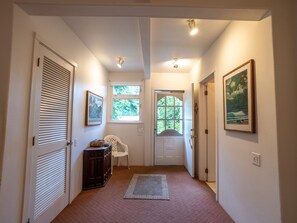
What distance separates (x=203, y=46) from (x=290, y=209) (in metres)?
2.60

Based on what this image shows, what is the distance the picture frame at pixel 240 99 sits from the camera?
5.88 ft

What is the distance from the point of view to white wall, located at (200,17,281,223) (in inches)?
60.3

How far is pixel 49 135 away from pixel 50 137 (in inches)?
1.4

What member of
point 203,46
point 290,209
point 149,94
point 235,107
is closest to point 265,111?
point 235,107

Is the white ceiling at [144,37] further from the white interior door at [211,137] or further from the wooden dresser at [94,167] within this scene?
the wooden dresser at [94,167]

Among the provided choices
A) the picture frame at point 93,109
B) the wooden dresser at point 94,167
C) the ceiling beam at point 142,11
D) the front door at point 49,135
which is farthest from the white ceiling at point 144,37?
the wooden dresser at point 94,167

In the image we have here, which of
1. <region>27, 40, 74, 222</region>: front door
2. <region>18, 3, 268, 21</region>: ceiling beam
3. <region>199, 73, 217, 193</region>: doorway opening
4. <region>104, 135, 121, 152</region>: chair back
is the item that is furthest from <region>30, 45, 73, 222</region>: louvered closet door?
<region>199, 73, 217, 193</region>: doorway opening

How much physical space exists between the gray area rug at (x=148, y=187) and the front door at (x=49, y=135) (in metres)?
1.10

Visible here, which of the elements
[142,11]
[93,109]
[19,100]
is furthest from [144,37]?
[93,109]

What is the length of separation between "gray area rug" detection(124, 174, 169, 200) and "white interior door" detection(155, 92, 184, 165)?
996mm

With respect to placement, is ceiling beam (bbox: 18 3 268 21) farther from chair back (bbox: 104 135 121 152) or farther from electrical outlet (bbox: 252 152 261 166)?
chair back (bbox: 104 135 121 152)

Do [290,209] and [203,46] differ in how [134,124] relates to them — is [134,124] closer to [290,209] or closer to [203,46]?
[203,46]

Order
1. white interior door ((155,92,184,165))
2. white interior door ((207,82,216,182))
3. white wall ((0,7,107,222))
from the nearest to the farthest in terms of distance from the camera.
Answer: white wall ((0,7,107,222))
white interior door ((207,82,216,182))
white interior door ((155,92,184,165))

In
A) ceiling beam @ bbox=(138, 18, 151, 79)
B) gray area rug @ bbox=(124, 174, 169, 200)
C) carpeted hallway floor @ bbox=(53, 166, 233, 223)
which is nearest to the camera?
ceiling beam @ bbox=(138, 18, 151, 79)
